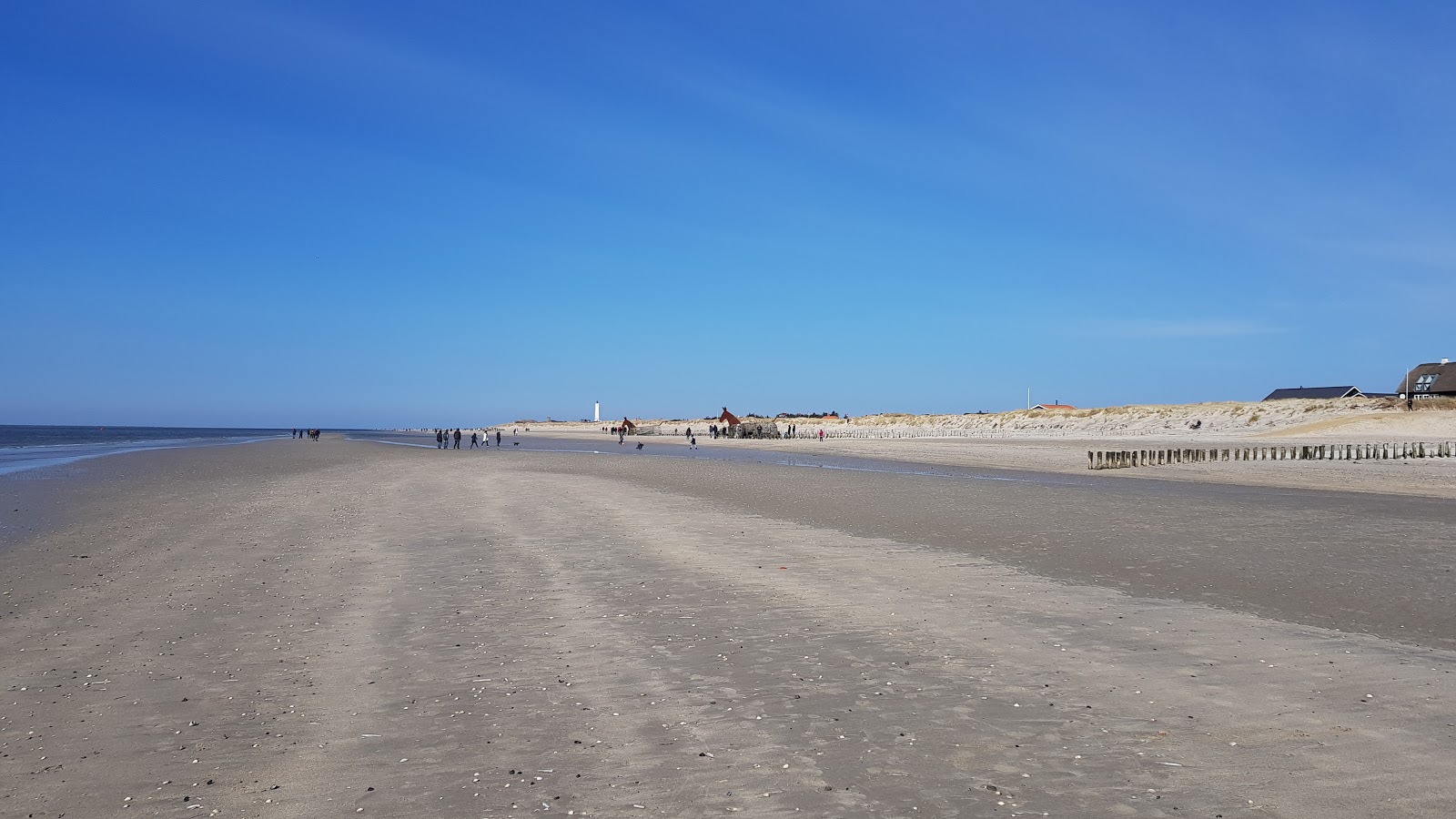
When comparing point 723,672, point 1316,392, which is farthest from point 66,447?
point 1316,392

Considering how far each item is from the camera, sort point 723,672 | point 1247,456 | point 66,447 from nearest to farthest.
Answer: point 723,672 < point 1247,456 < point 66,447

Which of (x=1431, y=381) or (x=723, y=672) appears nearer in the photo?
(x=723, y=672)

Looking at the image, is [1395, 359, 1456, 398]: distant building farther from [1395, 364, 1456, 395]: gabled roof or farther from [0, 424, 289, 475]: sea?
[0, 424, 289, 475]: sea

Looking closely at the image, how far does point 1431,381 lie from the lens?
80125 millimetres

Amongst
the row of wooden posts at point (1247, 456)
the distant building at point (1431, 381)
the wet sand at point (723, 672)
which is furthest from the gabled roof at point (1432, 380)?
the wet sand at point (723, 672)

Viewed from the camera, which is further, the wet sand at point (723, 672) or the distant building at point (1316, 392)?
the distant building at point (1316, 392)

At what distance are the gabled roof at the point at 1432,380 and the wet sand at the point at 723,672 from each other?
81836mm

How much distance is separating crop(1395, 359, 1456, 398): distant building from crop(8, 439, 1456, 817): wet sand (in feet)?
267

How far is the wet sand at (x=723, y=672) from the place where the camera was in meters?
4.71

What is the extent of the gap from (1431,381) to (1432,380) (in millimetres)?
150

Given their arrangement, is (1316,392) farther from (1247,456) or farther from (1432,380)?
(1247,456)

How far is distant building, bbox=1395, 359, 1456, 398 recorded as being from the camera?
77125 millimetres

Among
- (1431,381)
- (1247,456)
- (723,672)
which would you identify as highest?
(1431,381)

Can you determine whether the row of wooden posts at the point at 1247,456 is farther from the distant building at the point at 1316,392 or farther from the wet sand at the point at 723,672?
the distant building at the point at 1316,392
